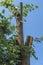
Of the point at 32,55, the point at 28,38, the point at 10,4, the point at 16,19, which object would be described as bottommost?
the point at 32,55

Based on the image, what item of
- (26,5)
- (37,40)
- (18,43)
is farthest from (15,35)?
(26,5)

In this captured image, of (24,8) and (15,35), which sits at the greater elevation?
(24,8)

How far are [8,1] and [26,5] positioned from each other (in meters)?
0.69

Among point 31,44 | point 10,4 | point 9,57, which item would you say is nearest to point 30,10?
point 10,4

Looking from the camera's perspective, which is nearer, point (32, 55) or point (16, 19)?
point (32, 55)

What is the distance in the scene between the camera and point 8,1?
7844 millimetres

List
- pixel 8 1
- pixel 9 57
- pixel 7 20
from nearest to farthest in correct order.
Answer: pixel 9 57 < pixel 7 20 < pixel 8 1

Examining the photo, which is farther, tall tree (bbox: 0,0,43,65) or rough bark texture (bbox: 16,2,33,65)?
rough bark texture (bbox: 16,2,33,65)

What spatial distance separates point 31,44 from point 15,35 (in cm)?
60

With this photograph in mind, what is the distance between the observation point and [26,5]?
26.7ft

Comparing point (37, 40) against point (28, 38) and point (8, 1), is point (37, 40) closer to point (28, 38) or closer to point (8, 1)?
point (28, 38)

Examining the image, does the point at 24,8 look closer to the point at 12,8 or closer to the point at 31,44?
the point at 12,8

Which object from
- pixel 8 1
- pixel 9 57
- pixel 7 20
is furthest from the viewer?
pixel 8 1

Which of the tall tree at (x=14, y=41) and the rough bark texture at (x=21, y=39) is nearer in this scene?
the tall tree at (x=14, y=41)
